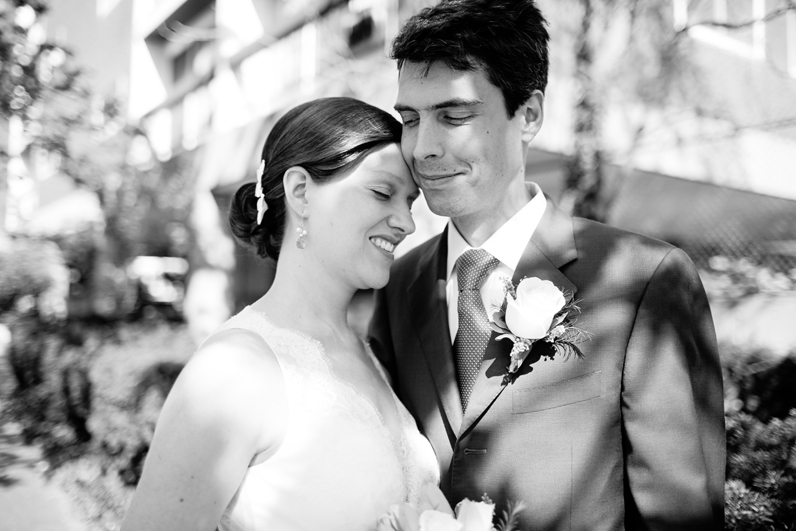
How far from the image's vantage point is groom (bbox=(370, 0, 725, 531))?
6.31 feet

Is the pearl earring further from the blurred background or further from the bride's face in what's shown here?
the blurred background

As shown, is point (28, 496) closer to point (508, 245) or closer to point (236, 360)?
point (236, 360)

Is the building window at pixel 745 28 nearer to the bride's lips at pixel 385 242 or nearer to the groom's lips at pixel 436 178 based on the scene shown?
the groom's lips at pixel 436 178

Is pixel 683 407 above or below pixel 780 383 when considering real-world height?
above

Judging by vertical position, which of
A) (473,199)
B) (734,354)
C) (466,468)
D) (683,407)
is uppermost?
(473,199)

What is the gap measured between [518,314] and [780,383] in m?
3.05

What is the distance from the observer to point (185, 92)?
15.9m

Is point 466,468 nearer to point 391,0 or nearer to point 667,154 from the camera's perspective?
point 667,154

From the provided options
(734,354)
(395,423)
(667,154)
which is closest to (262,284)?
(667,154)

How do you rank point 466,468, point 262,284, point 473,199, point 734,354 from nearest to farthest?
point 466,468, point 473,199, point 734,354, point 262,284

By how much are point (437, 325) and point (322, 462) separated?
64cm

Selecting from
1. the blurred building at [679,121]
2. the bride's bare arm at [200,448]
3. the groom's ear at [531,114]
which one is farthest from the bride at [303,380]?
the blurred building at [679,121]

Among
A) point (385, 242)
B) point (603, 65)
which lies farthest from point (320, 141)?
point (603, 65)

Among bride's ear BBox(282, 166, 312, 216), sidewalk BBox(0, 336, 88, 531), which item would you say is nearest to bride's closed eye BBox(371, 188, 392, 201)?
bride's ear BBox(282, 166, 312, 216)
